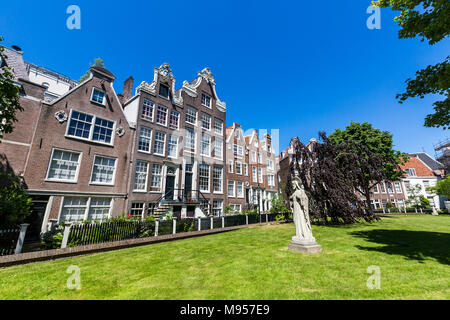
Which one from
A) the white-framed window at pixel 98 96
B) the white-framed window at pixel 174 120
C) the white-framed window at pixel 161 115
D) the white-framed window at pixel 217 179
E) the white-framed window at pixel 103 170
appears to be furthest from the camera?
the white-framed window at pixel 217 179

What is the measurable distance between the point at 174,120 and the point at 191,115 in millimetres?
2658

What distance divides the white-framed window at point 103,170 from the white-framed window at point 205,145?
9.96m

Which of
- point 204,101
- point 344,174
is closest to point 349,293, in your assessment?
point 344,174

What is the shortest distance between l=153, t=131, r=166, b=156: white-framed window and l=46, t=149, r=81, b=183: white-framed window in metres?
6.47

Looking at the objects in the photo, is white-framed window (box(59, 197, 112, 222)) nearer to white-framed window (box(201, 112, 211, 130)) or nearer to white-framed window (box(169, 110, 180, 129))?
white-framed window (box(169, 110, 180, 129))

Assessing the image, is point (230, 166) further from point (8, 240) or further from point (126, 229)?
point (8, 240)

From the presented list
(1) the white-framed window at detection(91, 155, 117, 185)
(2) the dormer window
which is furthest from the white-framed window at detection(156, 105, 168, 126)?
(1) the white-framed window at detection(91, 155, 117, 185)

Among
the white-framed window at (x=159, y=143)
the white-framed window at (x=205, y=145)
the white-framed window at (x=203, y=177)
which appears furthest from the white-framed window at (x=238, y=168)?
the white-framed window at (x=159, y=143)

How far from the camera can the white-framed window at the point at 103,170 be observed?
16.0 m

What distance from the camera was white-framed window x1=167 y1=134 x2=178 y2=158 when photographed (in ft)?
68.3

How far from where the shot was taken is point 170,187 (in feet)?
65.2

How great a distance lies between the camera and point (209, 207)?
2211 cm

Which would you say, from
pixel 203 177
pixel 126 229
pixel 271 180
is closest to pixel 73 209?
pixel 126 229

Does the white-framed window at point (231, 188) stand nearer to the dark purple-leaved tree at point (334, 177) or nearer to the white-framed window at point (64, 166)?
the dark purple-leaved tree at point (334, 177)
